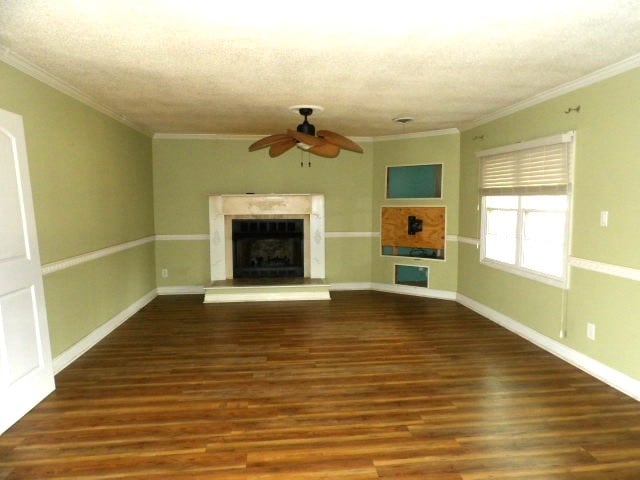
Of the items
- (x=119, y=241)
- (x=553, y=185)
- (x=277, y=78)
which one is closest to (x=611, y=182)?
(x=553, y=185)

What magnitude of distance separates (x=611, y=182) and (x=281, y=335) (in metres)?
3.31

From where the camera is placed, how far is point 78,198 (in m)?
3.89

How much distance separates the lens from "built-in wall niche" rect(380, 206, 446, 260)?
242 inches

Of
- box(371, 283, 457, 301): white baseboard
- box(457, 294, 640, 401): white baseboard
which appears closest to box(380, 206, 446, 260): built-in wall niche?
box(371, 283, 457, 301): white baseboard

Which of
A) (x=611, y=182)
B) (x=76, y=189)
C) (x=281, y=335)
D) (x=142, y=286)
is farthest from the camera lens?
Result: (x=142, y=286)

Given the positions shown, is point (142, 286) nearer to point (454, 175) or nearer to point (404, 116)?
point (404, 116)

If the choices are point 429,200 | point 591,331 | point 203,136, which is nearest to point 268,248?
point 203,136

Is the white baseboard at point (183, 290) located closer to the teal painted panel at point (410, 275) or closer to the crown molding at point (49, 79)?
the crown molding at point (49, 79)

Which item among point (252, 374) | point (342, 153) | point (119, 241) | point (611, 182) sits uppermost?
point (342, 153)

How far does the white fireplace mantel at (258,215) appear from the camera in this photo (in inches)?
250

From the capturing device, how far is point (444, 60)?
118 inches

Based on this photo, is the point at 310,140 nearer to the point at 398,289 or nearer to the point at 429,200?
the point at 429,200

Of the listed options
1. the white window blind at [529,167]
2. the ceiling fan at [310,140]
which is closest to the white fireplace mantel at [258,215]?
the ceiling fan at [310,140]

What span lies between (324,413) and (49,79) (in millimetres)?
3346
